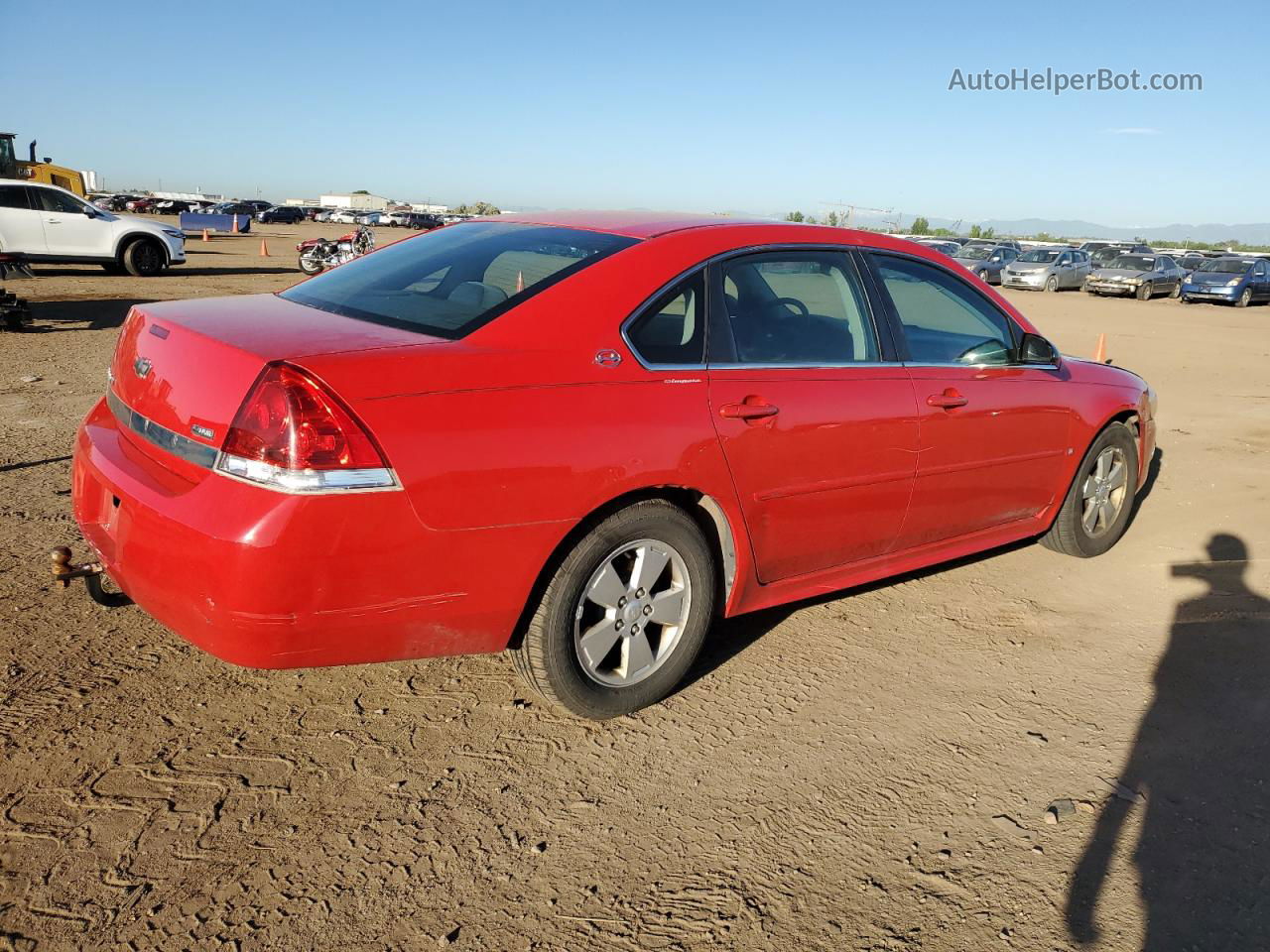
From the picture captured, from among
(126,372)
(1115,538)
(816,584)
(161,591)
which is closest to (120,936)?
(161,591)

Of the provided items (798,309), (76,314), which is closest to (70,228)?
(76,314)

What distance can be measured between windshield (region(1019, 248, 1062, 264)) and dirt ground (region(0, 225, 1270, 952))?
99.7 feet

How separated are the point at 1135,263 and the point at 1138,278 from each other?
1.31 metres

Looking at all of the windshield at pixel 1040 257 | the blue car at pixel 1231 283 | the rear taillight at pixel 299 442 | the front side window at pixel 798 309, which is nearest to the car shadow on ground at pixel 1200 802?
the front side window at pixel 798 309

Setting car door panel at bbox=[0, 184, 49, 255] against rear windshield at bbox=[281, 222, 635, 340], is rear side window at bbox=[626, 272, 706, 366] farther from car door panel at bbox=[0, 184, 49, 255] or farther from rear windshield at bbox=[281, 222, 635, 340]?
car door panel at bbox=[0, 184, 49, 255]

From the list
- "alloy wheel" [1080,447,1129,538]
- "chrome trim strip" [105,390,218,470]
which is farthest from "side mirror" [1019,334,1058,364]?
"chrome trim strip" [105,390,218,470]

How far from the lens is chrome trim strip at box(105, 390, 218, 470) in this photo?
276cm

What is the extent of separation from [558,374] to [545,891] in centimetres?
143

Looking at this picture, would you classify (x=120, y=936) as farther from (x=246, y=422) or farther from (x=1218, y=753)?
(x=1218, y=753)

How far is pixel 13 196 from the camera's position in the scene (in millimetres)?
18031

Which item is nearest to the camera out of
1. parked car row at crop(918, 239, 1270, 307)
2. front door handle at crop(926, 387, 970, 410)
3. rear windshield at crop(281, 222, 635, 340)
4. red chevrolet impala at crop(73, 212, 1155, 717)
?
red chevrolet impala at crop(73, 212, 1155, 717)

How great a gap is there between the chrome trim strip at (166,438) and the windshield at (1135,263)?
3266 centimetres

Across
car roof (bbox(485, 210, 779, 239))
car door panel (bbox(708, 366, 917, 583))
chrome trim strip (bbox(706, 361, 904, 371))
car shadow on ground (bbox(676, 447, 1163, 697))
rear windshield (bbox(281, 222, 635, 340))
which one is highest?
car roof (bbox(485, 210, 779, 239))

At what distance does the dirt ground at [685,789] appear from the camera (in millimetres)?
2477
